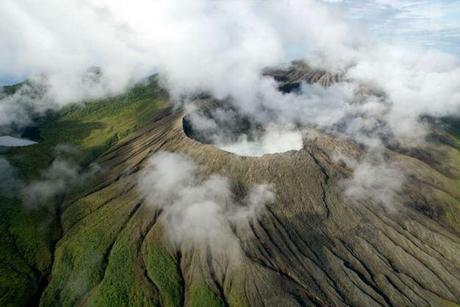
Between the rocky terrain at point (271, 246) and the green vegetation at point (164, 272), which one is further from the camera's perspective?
the rocky terrain at point (271, 246)

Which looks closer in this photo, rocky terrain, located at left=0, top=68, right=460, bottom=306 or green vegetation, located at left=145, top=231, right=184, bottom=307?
green vegetation, located at left=145, top=231, right=184, bottom=307

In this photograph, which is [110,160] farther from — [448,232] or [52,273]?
[448,232]

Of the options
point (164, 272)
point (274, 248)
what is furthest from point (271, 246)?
point (164, 272)

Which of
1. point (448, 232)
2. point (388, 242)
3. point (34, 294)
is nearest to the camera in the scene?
point (34, 294)

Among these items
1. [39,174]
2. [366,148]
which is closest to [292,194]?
[366,148]
